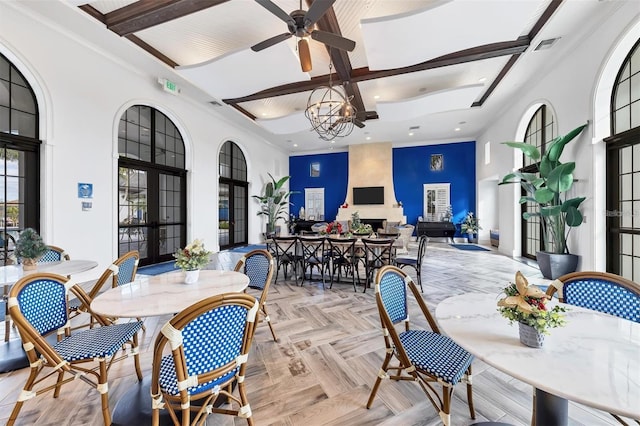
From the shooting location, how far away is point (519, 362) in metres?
1.04

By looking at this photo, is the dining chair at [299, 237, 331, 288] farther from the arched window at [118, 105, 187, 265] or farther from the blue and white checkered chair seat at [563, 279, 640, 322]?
the arched window at [118, 105, 187, 265]

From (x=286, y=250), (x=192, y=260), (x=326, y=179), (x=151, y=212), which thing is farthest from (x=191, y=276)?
(x=326, y=179)

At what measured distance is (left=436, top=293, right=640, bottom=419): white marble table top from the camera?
0.86 metres

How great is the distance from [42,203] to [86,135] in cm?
134

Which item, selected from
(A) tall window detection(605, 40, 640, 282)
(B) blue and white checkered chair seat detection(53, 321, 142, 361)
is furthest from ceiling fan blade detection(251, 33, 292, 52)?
(A) tall window detection(605, 40, 640, 282)

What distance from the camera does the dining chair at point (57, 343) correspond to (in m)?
1.45

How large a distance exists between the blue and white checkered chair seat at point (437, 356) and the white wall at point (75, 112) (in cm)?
534

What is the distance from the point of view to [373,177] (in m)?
11.2

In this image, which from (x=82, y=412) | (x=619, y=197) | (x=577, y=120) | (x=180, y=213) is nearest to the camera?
(x=82, y=412)

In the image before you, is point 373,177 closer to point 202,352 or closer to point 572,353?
point 572,353

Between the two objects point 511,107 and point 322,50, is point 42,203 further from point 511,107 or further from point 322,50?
point 511,107

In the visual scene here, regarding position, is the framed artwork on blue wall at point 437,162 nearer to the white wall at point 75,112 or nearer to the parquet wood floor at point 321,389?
the parquet wood floor at point 321,389

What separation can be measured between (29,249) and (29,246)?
31mm

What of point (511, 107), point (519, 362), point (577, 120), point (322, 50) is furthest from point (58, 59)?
point (511, 107)
